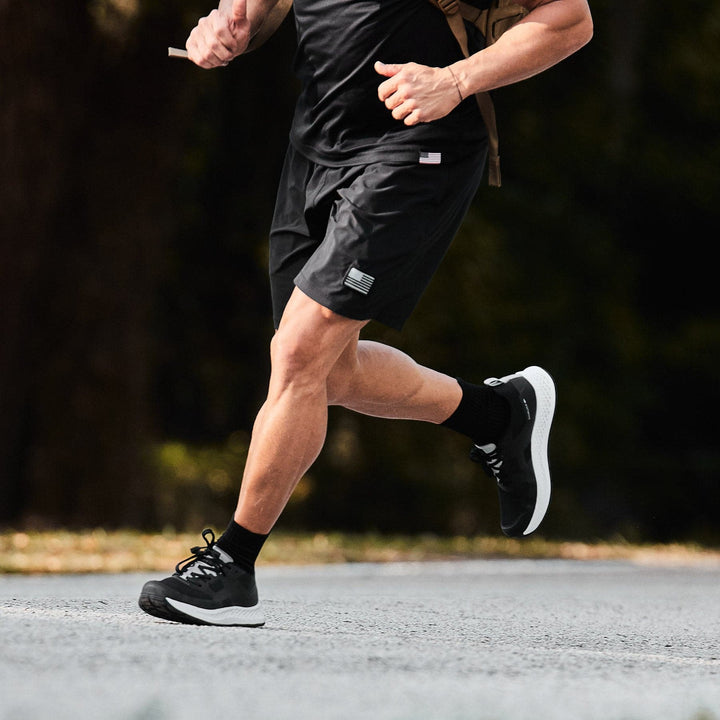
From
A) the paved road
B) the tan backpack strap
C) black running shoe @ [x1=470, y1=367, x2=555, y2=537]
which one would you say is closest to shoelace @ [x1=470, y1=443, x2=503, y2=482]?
black running shoe @ [x1=470, y1=367, x2=555, y2=537]

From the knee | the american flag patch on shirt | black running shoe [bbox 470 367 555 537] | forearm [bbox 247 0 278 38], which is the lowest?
black running shoe [bbox 470 367 555 537]

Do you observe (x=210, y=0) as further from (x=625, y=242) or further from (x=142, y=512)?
(x=625, y=242)

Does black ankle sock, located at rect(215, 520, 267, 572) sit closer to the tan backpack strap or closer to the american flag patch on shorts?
the american flag patch on shorts

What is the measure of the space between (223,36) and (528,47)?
0.99 metres

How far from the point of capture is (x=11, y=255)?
11.6m

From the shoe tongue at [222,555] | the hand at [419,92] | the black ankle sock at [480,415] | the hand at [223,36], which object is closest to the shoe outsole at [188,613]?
the shoe tongue at [222,555]

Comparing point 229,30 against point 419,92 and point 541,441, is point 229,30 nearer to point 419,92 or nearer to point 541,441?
point 419,92

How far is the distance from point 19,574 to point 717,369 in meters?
14.6

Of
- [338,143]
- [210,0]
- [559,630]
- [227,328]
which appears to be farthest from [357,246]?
[227,328]

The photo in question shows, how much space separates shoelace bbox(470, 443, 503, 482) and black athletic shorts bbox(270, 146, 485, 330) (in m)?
0.90

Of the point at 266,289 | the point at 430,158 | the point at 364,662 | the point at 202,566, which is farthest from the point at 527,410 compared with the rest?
the point at 266,289

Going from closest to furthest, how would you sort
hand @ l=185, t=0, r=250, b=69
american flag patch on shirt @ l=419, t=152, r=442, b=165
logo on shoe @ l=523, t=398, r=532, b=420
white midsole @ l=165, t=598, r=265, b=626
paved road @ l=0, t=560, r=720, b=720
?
paved road @ l=0, t=560, r=720, b=720, white midsole @ l=165, t=598, r=265, b=626, american flag patch on shirt @ l=419, t=152, r=442, b=165, hand @ l=185, t=0, r=250, b=69, logo on shoe @ l=523, t=398, r=532, b=420

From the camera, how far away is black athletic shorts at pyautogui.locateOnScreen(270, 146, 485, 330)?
420cm

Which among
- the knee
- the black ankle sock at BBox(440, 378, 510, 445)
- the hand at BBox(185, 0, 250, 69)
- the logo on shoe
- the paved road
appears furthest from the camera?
the logo on shoe
